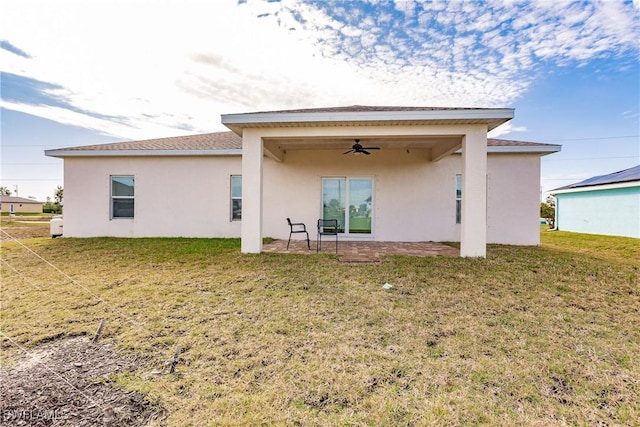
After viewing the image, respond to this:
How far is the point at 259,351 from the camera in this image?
2.79 metres

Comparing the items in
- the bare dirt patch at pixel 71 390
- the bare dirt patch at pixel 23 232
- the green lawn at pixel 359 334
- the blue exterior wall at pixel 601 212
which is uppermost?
the blue exterior wall at pixel 601 212

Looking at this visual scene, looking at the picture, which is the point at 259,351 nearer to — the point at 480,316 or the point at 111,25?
the point at 480,316

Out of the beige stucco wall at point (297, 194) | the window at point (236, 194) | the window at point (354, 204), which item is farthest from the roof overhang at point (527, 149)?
the window at point (236, 194)

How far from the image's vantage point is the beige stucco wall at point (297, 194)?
30.3ft

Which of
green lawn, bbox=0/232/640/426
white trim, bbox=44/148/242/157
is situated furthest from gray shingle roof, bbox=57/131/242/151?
green lawn, bbox=0/232/640/426

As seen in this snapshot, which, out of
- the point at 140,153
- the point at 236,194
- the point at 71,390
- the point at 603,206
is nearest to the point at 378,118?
the point at 236,194

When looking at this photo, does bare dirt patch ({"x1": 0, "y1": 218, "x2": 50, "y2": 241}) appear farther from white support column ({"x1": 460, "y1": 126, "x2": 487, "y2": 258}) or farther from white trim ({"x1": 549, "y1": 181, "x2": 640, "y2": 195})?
→ white trim ({"x1": 549, "y1": 181, "x2": 640, "y2": 195})

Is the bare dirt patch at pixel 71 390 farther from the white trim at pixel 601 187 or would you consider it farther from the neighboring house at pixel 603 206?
the white trim at pixel 601 187

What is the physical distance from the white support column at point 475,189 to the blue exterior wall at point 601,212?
11.7 metres

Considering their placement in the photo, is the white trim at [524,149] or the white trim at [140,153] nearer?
the white trim at [524,149]

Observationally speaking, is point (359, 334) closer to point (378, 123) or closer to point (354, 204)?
point (378, 123)

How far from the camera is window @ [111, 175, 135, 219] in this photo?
1005cm

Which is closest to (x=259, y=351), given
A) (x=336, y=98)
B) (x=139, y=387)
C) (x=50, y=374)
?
(x=139, y=387)

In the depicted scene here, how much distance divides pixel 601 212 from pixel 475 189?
13.4 meters
